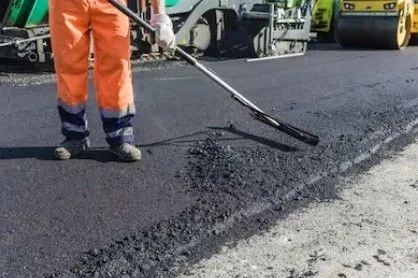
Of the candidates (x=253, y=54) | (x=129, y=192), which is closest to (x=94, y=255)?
(x=129, y=192)

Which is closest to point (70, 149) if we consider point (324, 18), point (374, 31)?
point (374, 31)

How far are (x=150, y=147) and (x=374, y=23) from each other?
365 inches

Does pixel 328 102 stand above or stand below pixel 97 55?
below

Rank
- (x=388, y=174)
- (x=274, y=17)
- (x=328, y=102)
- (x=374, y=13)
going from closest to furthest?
(x=388, y=174)
(x=328, y=102)
(x=274, y=17)
(x=374, y=13)

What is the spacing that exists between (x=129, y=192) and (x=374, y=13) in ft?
33.6

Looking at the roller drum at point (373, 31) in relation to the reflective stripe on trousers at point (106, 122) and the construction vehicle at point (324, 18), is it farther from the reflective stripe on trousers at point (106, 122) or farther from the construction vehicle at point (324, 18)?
the reflective stripe on trousers at point (106, 122)

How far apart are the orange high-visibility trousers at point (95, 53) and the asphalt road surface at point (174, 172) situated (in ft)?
1.18

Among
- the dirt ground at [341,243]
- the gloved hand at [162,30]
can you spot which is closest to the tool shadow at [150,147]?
the gloved hand at [162,30]

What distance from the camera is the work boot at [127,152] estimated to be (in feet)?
12.2

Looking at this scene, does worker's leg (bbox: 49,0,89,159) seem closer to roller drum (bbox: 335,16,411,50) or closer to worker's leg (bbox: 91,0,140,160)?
worker's leg (bbox: 91,0,140,160)

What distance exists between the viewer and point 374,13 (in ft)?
40.0

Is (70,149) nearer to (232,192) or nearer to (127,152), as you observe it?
(127,152)

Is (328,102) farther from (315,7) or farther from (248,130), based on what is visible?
(315,7)

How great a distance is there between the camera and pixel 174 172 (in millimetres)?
3605
